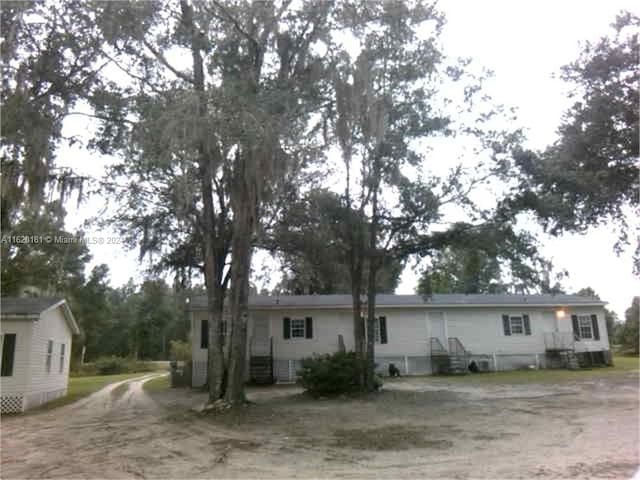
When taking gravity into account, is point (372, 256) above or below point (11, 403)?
above

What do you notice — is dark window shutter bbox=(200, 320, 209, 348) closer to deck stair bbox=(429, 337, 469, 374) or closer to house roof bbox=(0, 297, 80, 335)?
house roof bbox=(0, 297, 80, 335)

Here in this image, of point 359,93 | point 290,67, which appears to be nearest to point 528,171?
point 359,93

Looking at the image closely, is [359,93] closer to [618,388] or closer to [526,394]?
[526,394]

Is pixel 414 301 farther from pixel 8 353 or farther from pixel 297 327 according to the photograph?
pixel 8 353

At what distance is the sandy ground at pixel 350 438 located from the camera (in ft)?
20.7

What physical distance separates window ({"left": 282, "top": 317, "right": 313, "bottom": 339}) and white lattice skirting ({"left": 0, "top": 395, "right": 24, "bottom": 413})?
9.64 m

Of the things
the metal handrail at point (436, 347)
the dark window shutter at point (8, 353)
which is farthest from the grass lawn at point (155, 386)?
the metal handrail at point (436, 347)

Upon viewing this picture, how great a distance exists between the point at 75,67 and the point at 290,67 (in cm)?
496

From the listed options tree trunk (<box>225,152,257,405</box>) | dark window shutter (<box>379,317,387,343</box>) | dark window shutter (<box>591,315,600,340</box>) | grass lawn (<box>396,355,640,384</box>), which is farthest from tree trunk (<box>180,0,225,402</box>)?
dark window shutter (<box>591,315,600,340</box>)

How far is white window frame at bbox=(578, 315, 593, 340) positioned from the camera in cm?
2288

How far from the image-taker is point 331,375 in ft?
45.3

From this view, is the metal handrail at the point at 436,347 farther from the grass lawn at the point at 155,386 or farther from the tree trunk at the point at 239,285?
the tree trunk at the point at 239,285

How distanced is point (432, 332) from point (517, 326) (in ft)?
13.7

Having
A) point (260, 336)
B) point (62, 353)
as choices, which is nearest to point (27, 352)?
point (62, 353)
